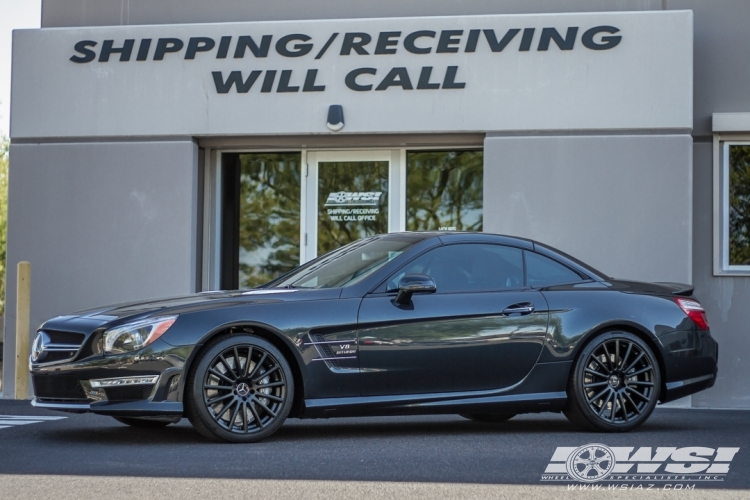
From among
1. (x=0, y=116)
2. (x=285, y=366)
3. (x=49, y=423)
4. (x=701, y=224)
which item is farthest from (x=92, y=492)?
(x=0, y=116)

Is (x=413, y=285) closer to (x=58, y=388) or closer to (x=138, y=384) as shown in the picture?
(x=138, y=384)

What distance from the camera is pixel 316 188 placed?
13.7 metres

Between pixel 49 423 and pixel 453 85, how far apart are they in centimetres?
637

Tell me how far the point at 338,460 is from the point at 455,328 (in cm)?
156

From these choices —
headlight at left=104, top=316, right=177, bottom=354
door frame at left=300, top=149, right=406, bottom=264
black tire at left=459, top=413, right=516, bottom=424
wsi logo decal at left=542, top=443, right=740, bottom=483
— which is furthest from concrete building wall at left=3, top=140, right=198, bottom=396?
wsi logo decal at left=542, top=443, right=740, bottom=483

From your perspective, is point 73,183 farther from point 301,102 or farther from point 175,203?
point 301,102

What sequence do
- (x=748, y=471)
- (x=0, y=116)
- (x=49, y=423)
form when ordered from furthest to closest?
(x=0, y=116), (x=49, y=423), (x=748, y=471)

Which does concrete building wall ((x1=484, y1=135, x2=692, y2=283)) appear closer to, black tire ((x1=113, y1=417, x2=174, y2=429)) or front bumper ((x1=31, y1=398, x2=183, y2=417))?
black tire ((x1=113, y1=417, x2=174, y2=429))

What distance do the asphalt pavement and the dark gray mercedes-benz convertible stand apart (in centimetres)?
24

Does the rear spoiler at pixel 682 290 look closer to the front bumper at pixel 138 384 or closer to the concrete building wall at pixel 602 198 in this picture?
the front bumper at pixel 138 384

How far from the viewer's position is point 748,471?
20.4ft

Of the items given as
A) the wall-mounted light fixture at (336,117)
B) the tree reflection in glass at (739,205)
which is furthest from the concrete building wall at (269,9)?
the tree reflection in glass at (739,205)

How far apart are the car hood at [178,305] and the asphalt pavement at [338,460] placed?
2.44ft

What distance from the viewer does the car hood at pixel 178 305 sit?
7.05m
